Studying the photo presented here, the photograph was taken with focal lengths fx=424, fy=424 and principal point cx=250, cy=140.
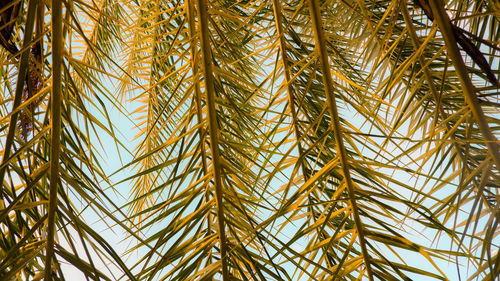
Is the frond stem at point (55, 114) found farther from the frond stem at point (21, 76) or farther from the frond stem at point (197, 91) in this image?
the frond stem at point (197, 91)

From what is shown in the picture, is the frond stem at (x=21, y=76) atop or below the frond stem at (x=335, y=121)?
atop

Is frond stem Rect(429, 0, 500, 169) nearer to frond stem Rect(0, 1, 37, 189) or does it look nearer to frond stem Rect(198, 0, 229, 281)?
frond stem Rect(198, 0, 229, 281)

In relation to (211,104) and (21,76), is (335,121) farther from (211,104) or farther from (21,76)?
(21,76)

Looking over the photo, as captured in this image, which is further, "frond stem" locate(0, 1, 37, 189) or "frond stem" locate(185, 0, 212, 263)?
"frond stem" locate(185, 0, 212, 263)

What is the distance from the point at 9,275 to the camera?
16.3 inches

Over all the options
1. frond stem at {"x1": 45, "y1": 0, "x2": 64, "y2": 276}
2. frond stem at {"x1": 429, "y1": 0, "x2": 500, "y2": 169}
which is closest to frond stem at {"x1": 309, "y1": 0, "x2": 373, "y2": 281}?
frond stem at {"x1": 429, "y1": 0, "x2": 500, "y2": 169}

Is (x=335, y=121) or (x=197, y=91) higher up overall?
(x=197, y=91)

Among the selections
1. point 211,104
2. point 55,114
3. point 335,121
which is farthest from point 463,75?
point 55,114

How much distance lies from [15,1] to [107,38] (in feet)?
3.85

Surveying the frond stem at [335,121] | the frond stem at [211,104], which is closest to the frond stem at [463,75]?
the frond stem at [335,121]

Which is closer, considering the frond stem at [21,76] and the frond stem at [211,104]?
the frond stem at [21,76]

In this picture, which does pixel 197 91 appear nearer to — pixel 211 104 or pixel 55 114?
pixel 211 104

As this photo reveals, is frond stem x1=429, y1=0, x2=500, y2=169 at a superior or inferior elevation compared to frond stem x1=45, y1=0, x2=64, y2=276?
inferior

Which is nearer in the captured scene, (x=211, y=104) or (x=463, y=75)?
(x=463, y=75)
